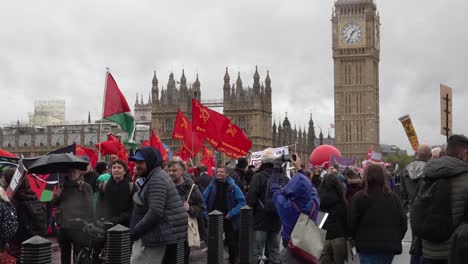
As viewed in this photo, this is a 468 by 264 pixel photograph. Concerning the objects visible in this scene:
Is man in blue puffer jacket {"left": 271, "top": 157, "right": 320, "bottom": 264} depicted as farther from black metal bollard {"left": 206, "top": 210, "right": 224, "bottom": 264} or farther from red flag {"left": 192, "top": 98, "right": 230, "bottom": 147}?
red flag {"left": 192, "top": 98, "right": 230, "bottom": 147}

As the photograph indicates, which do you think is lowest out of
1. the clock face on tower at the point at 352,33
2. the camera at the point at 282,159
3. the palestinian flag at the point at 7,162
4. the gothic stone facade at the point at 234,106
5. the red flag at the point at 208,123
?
the palestinian flag at the point at 7,162

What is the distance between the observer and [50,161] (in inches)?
347

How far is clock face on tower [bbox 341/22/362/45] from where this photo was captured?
282 feet

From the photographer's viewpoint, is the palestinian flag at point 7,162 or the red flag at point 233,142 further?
the red flag at point 233,142

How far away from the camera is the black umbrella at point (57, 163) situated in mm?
8789

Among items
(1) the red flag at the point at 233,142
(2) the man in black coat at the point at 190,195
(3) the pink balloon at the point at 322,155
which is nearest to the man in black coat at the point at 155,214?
(2) the man in black coat at the point at 190,195

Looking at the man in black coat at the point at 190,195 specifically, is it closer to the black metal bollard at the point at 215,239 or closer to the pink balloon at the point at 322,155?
the black metal bollard at the point at 215,239

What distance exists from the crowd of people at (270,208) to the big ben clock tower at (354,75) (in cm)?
7703

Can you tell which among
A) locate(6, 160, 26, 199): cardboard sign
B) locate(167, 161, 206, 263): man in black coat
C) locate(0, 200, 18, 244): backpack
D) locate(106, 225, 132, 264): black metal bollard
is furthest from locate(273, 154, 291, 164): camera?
locate(0, 200, 18, 244): backpack

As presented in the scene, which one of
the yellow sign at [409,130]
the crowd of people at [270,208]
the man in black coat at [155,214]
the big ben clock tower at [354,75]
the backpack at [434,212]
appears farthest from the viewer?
the big ben clock tower at [354,75]

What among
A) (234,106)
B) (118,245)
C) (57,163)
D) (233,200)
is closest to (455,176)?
(118,245)

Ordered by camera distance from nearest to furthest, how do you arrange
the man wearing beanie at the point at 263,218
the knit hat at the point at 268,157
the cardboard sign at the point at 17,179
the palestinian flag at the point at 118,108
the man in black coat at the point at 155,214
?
the man in black coat at the point at 155,214 < the cardboard sign at the point at 17,179 < the knit hat at the point at 268,157 < the man wearing beanie at the point at 263,218 < the palestinian flag at the point at 118,108

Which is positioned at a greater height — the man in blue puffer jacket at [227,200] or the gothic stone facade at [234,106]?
the gothic stone facade at [234,106]

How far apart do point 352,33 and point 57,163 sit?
262 ft
